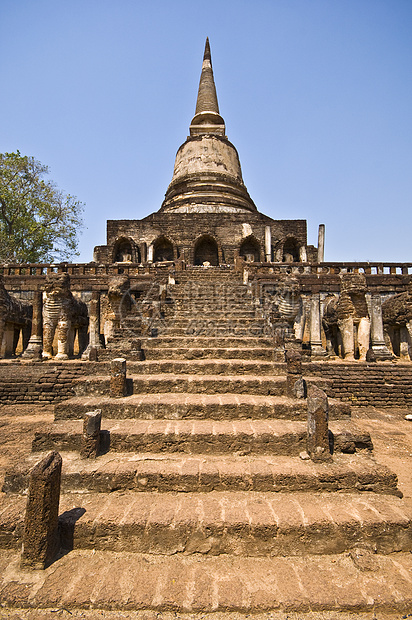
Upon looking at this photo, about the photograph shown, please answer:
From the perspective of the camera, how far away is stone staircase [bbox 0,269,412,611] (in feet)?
8.16

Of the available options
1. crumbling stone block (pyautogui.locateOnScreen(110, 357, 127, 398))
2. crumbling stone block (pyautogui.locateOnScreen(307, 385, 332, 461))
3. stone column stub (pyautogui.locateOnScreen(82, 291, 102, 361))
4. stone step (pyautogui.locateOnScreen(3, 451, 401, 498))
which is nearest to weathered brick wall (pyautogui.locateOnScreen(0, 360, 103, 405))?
stone column stub (pyautogui.locateOnScreen(82, 291, 102, 361))

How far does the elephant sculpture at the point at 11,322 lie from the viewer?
7.98m

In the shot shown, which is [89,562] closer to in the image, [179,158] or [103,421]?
[103,421]

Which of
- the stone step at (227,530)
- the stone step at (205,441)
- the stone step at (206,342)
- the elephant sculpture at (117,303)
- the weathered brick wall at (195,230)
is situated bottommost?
the stone step at (227,530)

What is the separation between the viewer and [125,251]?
18562 mm

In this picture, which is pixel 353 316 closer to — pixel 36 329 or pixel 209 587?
pixel 209 587

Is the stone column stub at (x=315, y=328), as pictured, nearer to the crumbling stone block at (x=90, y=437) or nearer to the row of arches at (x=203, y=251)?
the crumbling stone block at (x=90, y=437)

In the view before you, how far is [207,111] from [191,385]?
25.8 m

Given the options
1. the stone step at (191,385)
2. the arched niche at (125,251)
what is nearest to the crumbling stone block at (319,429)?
the stone step at (191,385)

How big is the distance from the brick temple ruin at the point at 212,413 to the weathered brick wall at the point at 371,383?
3 cm

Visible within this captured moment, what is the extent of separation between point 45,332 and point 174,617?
6.96 m

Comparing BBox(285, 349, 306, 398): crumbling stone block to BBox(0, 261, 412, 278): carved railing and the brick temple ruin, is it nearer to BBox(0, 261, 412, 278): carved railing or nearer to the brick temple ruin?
the brick temple ruin

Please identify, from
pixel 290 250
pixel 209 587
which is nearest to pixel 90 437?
pixel 209 587

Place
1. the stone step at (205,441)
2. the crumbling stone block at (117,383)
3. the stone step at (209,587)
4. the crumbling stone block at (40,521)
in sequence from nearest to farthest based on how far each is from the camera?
the stone step at (209,587) < the crumbling stone block at (40,521) < the stone step at (205,441) < the crumbling stone block at (117,383)
